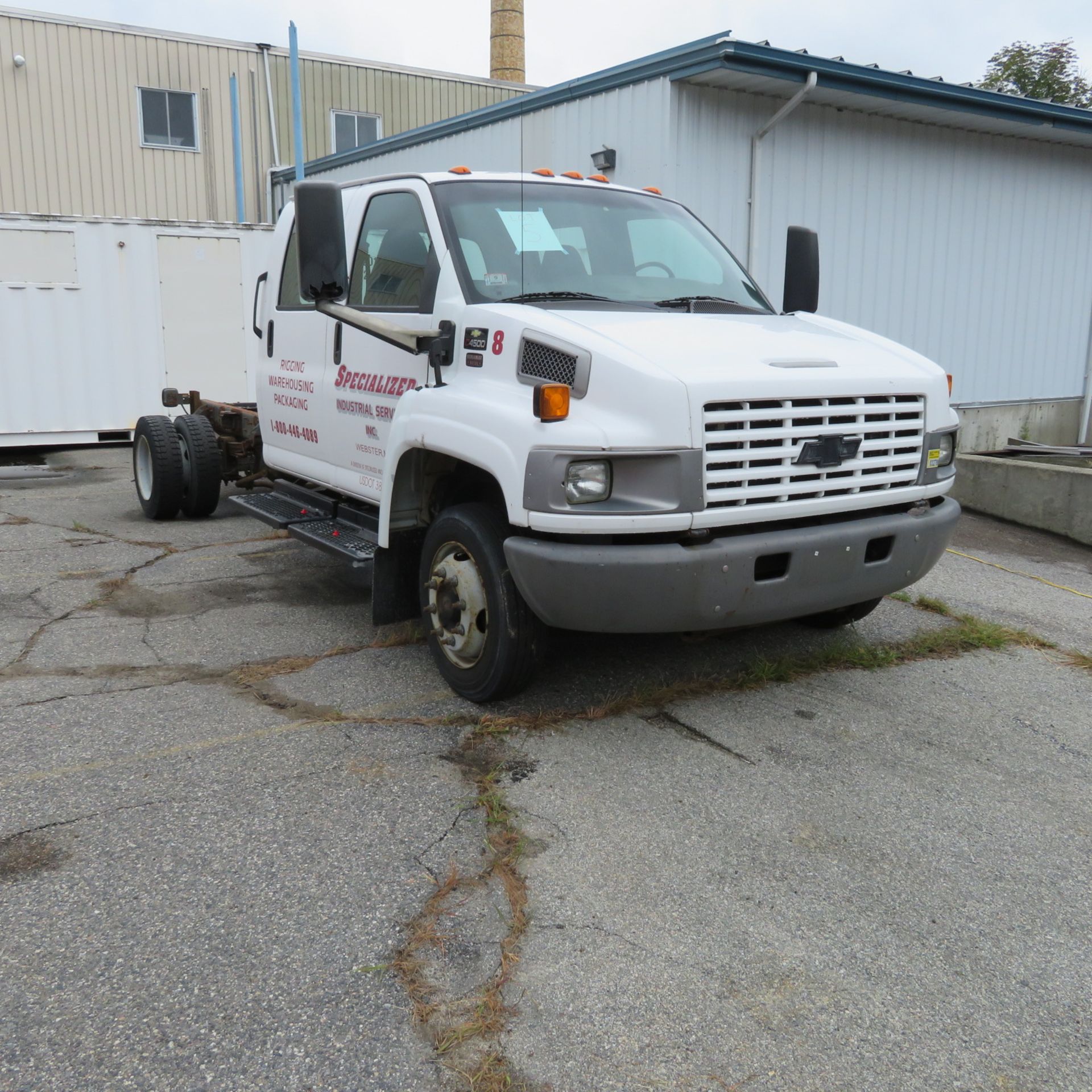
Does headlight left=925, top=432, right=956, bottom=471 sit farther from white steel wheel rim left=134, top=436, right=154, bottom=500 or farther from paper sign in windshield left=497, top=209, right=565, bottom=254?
white steel wheel rim left=134, top=436, right=154, bottom=500

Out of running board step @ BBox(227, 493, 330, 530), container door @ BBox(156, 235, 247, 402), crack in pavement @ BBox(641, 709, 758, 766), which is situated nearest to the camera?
crack in pavement @ BBox(641, 709, 758, 766)

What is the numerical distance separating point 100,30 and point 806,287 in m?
19.2

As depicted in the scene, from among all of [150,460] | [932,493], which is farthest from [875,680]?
[150,460]

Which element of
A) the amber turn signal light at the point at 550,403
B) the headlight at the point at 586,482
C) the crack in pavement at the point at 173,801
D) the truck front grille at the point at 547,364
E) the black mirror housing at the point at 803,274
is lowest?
the crack in pavement at the point at 173,801

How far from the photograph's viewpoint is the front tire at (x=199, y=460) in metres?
8.22

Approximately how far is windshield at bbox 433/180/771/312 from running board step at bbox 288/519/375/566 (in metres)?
1.39

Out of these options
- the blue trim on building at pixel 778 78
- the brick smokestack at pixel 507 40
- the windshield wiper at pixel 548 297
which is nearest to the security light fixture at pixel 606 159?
the blue trim on building at pixel 778 78

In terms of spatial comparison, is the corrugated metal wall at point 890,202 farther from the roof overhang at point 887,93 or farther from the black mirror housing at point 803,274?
the black mirror housing at point 803,274

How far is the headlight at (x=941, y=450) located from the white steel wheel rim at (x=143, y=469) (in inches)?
247

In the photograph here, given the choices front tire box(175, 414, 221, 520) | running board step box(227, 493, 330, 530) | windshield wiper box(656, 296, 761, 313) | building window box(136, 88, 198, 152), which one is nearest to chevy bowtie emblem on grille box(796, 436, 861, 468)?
windshield wiper box(656, 296, 761, 313)

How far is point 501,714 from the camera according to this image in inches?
171

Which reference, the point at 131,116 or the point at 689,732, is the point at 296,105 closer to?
the point at 131,116

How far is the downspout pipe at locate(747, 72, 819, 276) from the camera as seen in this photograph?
952cm

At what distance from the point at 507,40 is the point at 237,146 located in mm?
11237
